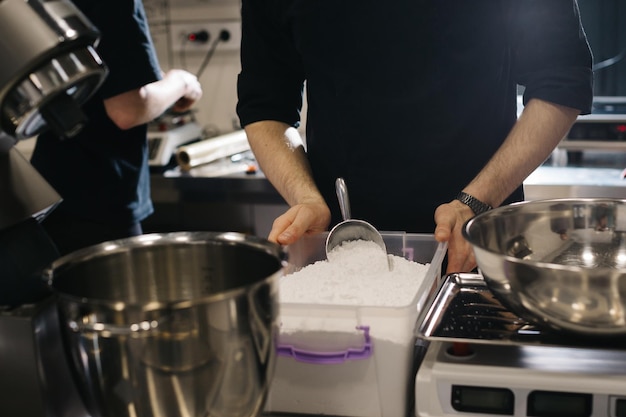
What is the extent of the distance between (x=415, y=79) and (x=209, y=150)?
1.25 meters

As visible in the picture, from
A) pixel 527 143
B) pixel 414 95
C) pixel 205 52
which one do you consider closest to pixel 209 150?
pixel 205 52

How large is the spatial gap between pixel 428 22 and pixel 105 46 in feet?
2.52

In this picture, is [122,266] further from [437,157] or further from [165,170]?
[165,170]

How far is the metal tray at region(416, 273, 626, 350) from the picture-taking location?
820 millimetres

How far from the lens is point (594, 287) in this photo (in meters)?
0.75

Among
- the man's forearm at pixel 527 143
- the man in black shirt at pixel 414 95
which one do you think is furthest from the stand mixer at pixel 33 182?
the man's forearm at pixel 527 143

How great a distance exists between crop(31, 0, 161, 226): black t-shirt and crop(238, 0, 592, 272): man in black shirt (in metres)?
0.38

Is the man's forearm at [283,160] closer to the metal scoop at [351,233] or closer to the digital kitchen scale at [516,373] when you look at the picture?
the metal scoop at [351,233]

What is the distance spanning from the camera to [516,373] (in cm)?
80

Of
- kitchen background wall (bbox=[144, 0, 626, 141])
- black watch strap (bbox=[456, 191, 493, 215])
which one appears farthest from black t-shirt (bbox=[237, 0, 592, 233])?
kitchen background wall (bbox=[144, 0, 626, 141])

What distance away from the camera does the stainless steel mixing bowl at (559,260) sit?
0.75 metres

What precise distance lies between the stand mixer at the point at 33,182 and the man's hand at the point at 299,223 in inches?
12.5

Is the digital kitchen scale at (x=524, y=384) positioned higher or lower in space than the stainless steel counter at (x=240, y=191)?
higher

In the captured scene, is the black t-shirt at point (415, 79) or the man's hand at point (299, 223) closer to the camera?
the man's hand at point (299, 223)
